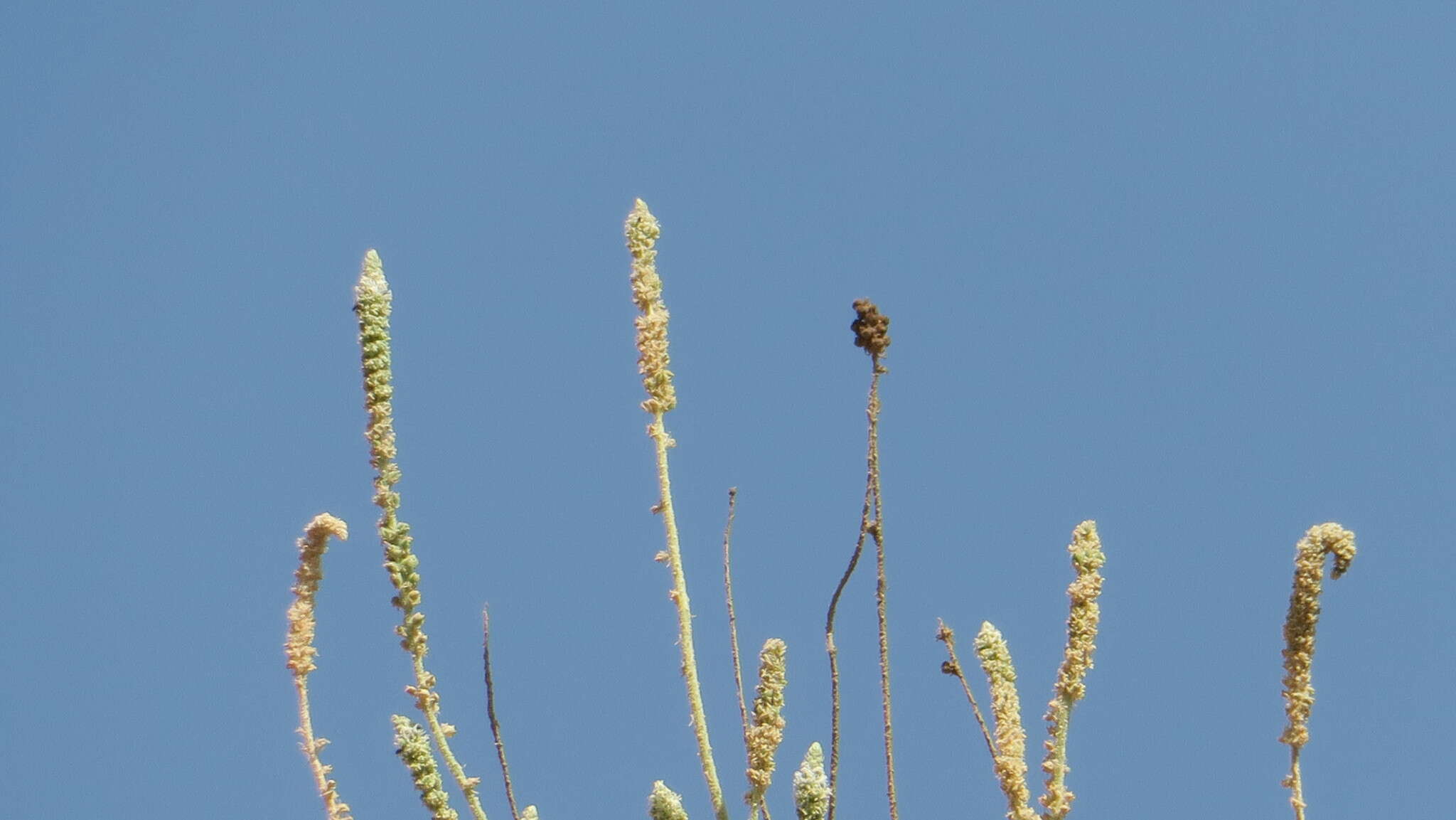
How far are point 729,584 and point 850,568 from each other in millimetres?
359

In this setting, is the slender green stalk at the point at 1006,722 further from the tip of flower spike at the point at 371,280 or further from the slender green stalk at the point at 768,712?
the tip of flower spike at the point at 371,280

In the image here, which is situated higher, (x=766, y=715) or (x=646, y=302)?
(x=646, y=302)

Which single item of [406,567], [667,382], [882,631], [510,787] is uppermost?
[667,382]

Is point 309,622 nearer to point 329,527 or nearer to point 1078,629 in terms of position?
point 329,527

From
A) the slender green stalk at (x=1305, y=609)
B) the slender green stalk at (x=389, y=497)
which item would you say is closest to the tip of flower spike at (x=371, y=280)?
the slender green stalk at (x=389, y=497)

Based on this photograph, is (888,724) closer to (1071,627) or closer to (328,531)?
(1071,627)

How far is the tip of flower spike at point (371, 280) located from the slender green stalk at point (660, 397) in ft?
1.58

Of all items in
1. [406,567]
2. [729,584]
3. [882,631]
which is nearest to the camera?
[882,631]

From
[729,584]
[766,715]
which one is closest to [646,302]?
[729,584]

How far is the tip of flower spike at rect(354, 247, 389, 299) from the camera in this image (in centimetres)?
280

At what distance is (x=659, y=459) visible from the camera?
2.74 m

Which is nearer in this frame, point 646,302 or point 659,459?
point 659,459

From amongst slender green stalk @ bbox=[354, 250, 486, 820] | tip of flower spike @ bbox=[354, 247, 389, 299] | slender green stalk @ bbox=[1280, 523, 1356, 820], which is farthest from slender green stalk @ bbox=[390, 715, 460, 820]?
slender green stalk @ bbox=[1280, 523, 1356, 820]

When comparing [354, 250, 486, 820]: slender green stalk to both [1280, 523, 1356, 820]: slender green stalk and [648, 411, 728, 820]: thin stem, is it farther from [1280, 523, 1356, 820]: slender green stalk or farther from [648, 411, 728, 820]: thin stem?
[1280, 523, 1356, 820]: slender green stalk
